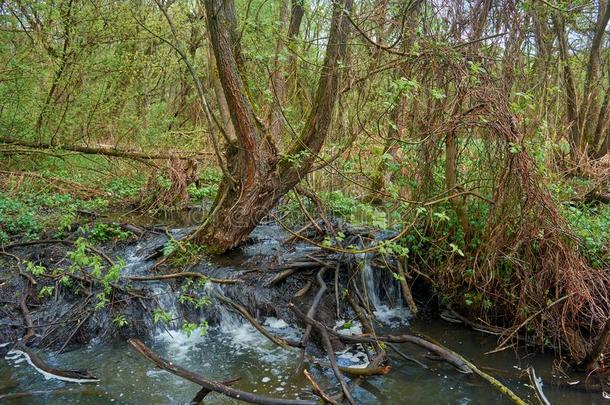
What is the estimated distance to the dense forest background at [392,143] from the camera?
4992 millimetres

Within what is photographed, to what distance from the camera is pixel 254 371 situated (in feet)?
15.7

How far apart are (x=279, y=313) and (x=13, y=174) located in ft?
20.5

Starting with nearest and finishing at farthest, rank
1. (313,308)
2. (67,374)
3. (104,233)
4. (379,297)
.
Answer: (67,374)
(313,308)
(379,297)
(104,233)

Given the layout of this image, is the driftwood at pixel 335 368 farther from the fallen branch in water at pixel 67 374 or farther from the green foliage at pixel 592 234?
the green foliage at pixel 592 234

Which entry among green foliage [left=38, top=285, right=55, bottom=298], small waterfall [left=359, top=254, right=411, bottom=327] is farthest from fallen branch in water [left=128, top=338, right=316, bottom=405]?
small waterfall [left=359, top=254, right=411, bottom=327]

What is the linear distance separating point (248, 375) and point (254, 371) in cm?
9

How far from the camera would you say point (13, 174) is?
9.10 m

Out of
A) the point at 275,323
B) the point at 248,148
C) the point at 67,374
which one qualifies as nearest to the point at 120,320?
the point at 67,374

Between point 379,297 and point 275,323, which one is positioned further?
point 379,297

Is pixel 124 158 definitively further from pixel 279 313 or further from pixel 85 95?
pixel 279 313

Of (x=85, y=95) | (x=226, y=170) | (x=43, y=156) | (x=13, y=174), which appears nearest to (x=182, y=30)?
(x=85, y=95)

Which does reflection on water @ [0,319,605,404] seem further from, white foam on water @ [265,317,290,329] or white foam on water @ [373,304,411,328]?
white foam on water @ [373,304,411,328]

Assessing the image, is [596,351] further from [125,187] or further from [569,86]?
[125,187]

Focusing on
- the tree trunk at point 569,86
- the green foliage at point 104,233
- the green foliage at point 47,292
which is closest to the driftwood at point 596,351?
the green foliage at point 47,292
